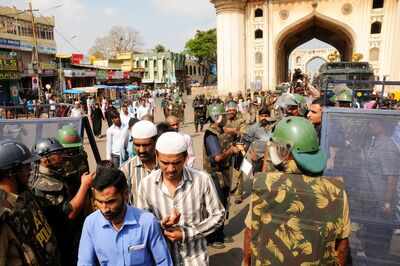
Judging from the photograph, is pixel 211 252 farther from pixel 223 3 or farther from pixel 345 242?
pixel 223 3

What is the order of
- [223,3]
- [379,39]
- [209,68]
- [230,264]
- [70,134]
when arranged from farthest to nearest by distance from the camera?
[209,68]
[223,3]
[379,39]
[230,264]
[70,134]

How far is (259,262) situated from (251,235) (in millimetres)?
153

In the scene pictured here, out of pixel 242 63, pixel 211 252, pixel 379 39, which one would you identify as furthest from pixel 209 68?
pixel 211 252

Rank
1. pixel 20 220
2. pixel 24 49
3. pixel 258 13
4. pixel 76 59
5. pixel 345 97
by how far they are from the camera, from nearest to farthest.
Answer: pixel 20 220, pixel 345 97, pixel 24 49, pixel 258 13, pixel 76 59

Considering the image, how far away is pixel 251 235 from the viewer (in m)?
1.89

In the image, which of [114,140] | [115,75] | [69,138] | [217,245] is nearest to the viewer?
[69,138]

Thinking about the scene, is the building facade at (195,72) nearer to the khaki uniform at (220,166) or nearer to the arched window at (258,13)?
the arched window at (258,13)

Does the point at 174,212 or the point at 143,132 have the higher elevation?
the point at 143,132

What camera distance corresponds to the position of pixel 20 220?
5.14 feet

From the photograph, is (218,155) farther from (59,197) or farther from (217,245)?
(59,197)

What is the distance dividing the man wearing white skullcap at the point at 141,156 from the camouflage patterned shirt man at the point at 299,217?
1027 mm

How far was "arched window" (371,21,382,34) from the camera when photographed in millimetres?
24138

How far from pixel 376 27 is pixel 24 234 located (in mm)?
28203

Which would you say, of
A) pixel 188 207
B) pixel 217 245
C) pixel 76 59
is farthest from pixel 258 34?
pixel 188 207
